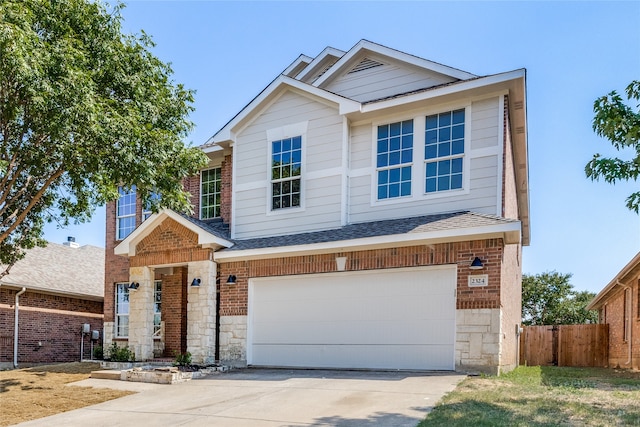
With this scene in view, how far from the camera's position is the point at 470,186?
37.5ft

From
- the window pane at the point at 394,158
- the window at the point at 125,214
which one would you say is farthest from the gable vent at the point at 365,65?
the window at the point at 125,214

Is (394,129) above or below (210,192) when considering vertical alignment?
above

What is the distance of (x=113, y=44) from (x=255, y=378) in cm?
750

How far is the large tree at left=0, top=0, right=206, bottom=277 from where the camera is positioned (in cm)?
885

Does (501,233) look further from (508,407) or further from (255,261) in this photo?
(255,261)

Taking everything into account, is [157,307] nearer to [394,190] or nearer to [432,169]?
[394,190]

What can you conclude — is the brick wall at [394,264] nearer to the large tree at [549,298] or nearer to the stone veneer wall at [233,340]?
the stone veneer wall at [233,340]

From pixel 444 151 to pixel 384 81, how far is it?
305 centimetres

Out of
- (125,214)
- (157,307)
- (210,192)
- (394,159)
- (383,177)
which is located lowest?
(157,307)

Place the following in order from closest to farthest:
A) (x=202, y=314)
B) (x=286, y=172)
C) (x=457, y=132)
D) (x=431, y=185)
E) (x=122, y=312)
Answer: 1. (x=457, y=132)
2. (x=431, y=185)
3. (x=202, y=314)
4. (x=286, y=172)
5. (x=122, y=312)

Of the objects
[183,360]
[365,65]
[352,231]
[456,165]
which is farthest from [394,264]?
[365,65]

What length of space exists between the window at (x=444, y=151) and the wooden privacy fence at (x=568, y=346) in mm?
11062

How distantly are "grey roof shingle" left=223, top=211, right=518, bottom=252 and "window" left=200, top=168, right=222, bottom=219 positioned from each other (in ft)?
7.89

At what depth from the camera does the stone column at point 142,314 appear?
14218 mm
